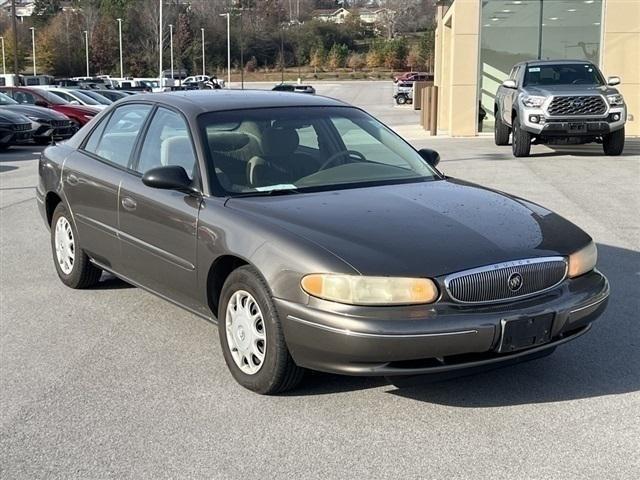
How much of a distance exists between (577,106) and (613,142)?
1570 millimetres

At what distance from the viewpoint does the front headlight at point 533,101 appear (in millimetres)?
15570

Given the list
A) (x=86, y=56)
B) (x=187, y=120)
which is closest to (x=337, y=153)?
(x=187, y=120)

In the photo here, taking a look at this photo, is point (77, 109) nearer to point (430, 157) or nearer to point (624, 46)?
point (624, 46)

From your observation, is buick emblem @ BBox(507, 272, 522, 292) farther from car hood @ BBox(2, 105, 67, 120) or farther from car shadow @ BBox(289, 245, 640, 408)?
car hood @ BBox(2, 105, 67, 120)

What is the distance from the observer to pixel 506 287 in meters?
4.13

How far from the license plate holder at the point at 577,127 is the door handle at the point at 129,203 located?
1151 cm

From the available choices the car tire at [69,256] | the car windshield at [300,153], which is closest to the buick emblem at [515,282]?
the car windshield at [300,153]

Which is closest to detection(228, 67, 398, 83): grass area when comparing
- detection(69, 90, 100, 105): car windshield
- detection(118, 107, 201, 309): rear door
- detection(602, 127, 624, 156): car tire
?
detection(69, 90, 100, 105): car windshield

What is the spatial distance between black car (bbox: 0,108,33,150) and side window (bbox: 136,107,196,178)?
1496 centimetres

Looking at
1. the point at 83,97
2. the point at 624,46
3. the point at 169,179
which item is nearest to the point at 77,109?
the point at 83,97

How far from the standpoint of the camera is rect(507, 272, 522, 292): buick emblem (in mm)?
4141

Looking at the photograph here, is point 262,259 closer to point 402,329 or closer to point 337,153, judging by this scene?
point 402,329

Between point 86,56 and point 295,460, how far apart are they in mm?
95015

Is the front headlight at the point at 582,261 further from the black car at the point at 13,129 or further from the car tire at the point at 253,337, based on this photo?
the black car at the point at 13,129
